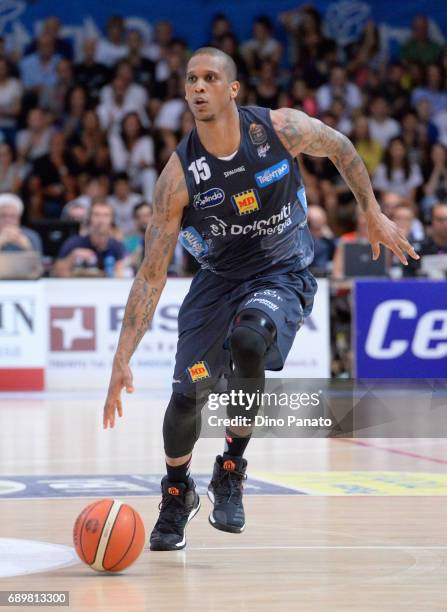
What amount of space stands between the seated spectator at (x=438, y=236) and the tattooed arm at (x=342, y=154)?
7868 millimetres

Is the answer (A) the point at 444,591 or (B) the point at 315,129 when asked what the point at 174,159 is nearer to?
(B) the point at 315,129

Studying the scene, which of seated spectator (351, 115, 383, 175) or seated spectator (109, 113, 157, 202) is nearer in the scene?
seated spectator (109, 113, 157, 202)

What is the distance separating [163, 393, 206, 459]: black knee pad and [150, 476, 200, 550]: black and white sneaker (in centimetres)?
18

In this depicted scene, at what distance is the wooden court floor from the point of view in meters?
4.95

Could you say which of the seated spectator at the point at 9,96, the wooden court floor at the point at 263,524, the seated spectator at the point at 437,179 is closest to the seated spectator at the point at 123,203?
the seated spectator at the point at 9,96

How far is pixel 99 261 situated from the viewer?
46.1ft

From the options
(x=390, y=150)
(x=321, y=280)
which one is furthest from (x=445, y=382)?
(x=390, y=150)

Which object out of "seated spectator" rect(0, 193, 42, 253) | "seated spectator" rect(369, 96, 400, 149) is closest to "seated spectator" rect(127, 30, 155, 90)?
"seated spectator" rect(369, 96, 400, 149)

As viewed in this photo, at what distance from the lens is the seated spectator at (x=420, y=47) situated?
19.3 meters

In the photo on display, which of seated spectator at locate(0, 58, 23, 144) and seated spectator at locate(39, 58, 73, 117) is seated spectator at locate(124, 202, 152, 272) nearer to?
seated spectator at locate(39, 58, 73, 117)

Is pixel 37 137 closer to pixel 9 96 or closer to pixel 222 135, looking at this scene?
pixel 9 96

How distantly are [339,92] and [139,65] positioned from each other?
2909mm

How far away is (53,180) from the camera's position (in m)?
17.0

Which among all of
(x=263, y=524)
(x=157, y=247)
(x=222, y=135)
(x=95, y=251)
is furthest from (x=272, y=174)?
(x=95, y=251)
